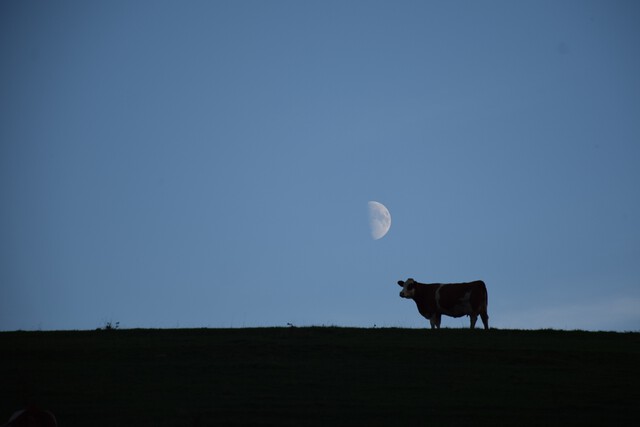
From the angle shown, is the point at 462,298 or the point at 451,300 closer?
the point at 462,298

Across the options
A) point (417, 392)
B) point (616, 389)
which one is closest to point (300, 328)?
point (417, 392)

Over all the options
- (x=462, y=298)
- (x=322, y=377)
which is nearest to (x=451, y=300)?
(x=462, y=298)

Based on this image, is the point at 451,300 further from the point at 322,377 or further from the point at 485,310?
the point at 322,377

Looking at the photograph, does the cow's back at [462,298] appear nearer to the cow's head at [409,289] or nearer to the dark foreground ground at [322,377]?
the cow's head at [409,289]

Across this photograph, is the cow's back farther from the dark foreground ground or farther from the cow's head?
the dark foreground ground

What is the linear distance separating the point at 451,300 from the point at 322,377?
14.0 metres

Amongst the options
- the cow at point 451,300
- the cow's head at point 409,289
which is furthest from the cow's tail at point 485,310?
the cow's head at point 409,289

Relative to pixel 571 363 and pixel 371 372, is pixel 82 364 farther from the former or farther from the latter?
pixel 571 363

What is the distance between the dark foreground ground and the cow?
4.63 meters

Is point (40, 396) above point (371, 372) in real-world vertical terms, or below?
below

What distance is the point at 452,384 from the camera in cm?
1702

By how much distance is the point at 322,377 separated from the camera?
1772 cm

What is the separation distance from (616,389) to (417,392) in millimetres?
4510

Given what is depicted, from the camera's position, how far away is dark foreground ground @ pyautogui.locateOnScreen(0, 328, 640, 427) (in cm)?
1448
